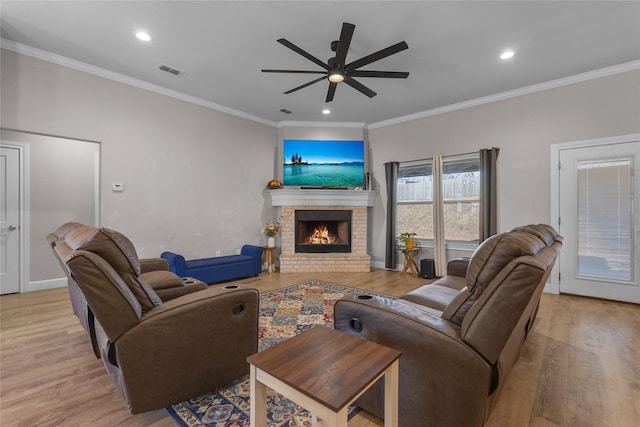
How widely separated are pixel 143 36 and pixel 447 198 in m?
4.84

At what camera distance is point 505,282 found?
44.7 inches

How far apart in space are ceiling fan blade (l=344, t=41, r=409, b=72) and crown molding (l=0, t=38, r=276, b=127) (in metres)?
2.88

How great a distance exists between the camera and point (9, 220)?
3885 mm

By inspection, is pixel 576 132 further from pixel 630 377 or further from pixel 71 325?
pixel 71 325

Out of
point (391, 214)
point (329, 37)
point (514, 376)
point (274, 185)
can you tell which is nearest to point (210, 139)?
point (274, 185)

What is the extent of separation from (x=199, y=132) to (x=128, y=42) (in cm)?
Answer: 170

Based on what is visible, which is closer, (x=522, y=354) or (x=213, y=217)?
(x=522, y=354)

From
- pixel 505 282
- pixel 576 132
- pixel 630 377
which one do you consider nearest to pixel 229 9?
pixel 505 282

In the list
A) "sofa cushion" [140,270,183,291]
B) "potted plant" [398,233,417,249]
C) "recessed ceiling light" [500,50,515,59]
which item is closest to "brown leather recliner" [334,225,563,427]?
"sofa cushion" [140,270,183,291]

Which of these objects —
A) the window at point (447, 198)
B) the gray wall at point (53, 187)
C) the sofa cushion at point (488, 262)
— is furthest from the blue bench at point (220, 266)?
the sofa cushion at point (488, 262)

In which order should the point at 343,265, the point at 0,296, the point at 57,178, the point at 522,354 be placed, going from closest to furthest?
the point at 522,354 → the point at 0,296 → the point at 57,178 → the point at 343,265

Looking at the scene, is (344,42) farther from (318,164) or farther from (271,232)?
(271,232)

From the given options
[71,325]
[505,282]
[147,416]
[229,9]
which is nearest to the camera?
[505,282]

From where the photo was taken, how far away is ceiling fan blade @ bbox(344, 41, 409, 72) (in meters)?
2.56
